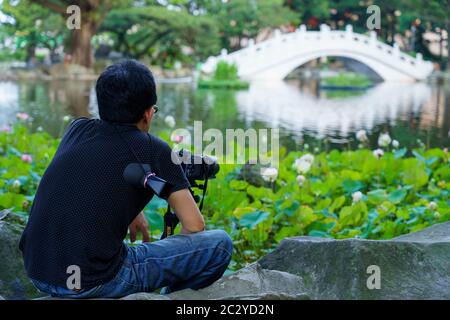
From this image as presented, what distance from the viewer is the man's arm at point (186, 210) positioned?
6.59 ft

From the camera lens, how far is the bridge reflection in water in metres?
10.0


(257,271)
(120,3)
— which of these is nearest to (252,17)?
(120,3)

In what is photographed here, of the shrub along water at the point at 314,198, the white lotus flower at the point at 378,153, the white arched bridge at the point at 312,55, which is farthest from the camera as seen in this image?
the white arched bridge at the point at 312,55

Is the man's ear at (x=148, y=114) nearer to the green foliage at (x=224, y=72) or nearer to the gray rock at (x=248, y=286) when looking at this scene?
the gray rock at (x=248, y=286)

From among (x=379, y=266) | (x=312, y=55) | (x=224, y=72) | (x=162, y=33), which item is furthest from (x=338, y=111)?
(x=162, y=33)

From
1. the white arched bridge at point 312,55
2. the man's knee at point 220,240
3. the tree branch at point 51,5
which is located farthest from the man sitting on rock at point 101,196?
the white arched bridge at point 312,55

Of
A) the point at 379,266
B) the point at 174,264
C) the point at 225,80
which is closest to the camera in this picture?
the point at 174,264

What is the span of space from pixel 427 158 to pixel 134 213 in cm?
348

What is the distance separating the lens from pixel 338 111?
493 inches

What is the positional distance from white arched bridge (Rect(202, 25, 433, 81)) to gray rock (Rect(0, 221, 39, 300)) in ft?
63.8

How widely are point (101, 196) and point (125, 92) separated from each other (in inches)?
11.2

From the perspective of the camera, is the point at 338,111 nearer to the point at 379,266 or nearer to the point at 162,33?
the point at 379,266

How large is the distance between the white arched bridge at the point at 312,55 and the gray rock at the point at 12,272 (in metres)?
19.5

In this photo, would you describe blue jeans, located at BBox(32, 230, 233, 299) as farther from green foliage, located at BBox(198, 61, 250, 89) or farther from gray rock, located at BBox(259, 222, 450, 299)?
green foliage, located at BBox(198, 61, 250, 89)
